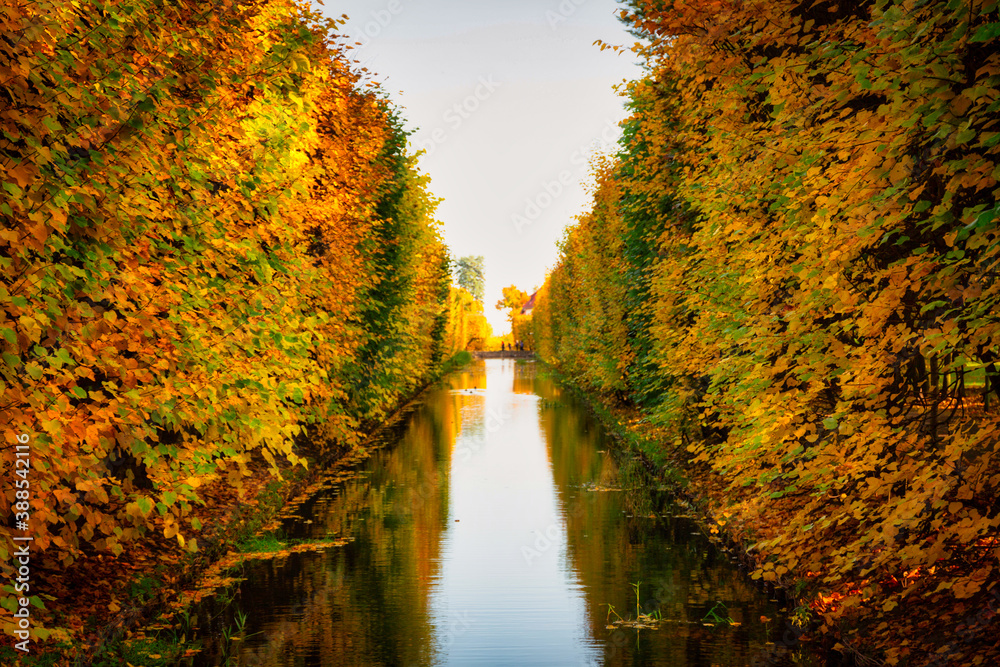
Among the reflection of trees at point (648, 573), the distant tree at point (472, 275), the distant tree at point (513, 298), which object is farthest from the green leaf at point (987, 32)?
the distant tree at point (513, 298)

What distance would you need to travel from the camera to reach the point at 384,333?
26.1 m

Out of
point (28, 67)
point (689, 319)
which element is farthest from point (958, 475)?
point (689, 319)

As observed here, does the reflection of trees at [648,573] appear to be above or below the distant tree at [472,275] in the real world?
below

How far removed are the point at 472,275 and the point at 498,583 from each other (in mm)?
155663

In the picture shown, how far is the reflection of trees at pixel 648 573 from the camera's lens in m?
7.88

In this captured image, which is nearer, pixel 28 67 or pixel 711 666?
pixel 28 67

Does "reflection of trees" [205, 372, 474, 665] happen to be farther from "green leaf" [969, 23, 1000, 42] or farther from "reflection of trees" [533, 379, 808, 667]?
"green leaf" [969, 23, 1000, 42]

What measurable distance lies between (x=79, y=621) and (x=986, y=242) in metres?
7.75

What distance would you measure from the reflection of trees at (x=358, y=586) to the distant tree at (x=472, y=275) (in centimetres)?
14485

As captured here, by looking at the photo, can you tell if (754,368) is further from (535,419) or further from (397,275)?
(535,419)

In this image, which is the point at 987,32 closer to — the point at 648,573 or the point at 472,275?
the point at 648,573

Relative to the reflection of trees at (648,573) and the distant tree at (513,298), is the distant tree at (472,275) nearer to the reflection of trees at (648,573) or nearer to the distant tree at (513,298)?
the distant tree at (513,298)

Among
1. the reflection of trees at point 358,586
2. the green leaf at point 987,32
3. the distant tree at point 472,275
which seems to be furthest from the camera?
the distant tree at point 472,275

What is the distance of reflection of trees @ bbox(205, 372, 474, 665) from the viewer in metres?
7.86
